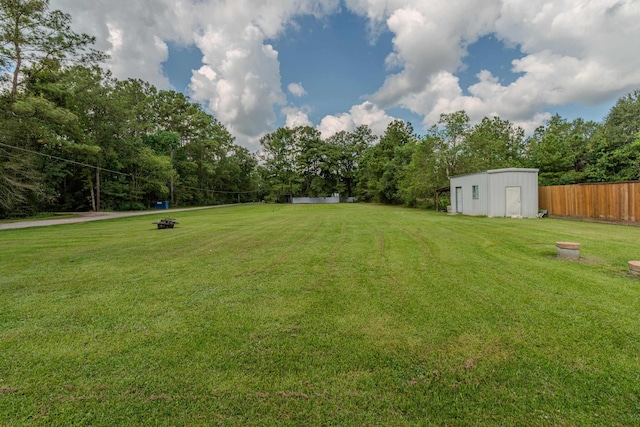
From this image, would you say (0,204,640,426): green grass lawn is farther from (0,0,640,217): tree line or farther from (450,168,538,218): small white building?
(0,0,640,217): tree line

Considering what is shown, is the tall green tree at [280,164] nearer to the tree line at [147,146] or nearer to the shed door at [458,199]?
the tree line at [147,146]

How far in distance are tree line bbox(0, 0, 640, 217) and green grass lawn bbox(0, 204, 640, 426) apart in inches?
690

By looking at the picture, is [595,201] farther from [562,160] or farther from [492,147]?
[562,160]

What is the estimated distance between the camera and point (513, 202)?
1377 cm

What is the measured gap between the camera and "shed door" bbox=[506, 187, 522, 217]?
13672 millimetres

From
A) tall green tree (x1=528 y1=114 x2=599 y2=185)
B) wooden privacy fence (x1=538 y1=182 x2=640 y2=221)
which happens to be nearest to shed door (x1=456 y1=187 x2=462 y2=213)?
wooden privacy fence (x1=538 y1=182 x2=640 y2=221)

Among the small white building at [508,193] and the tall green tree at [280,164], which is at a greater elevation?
the tall green tree at [280,164]

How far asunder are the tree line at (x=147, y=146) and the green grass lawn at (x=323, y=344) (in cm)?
1754

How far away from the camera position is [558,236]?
296 inches

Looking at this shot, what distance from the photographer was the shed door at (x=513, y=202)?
1367 cm

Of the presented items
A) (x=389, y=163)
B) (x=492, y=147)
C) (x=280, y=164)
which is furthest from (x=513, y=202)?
(x=280, y=164)

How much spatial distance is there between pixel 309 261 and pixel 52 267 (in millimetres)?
4787

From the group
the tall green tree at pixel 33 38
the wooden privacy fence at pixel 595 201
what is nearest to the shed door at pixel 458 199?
the wooden privacy fence at pixel 595 201

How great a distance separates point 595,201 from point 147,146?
3414 centimetres
